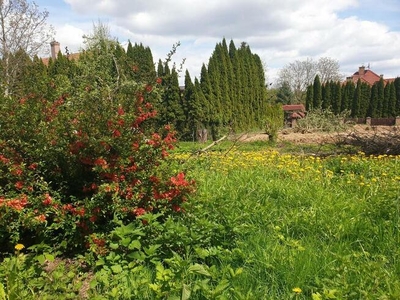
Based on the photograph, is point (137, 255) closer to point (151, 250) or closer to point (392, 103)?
point (151, 250)

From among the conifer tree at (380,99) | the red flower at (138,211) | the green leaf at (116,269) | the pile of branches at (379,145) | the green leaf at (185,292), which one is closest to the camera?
the green leaf at (185,292)

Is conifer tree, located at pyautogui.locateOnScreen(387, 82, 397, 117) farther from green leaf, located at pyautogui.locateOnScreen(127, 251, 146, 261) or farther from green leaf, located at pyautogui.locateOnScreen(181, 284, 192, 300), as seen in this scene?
green leaf, located at pyautogui.locateOnScreen(181, 284, 192, 300)

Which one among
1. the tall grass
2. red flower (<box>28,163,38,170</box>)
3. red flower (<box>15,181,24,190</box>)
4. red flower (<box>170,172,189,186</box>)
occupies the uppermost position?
red flower (<box>28,163,38,170</box>)

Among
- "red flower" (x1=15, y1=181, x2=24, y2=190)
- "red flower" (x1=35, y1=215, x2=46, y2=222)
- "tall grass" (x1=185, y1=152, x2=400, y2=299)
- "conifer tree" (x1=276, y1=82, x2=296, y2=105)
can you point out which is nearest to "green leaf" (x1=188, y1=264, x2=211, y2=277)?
"tall grass" (x1=185, y1=152, x2=400, y2=299)

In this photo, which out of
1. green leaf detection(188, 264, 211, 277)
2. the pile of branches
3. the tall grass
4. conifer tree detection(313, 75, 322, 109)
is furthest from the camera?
conifer tree detection(313, 75, 322, 109)

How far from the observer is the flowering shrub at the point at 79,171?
9.10 feet

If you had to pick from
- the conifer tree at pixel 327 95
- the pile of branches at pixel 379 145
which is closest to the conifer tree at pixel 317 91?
the conifer tree at pixel 327 95

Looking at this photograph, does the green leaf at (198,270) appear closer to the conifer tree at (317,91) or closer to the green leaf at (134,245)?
the green leaf at (134,245)

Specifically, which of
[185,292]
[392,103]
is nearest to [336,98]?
[392,103]

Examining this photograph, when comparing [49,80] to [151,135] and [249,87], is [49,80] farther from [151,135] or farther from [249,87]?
[249,87]

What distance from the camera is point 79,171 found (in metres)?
3.12

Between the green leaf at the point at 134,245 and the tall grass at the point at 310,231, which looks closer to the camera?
the tall grass at the point at 310,231

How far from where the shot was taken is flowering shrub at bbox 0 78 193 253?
9.10 ft

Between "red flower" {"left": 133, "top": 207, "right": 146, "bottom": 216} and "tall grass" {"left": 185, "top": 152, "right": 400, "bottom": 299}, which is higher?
"red flower" {"left": 133, "top": 207, "right": 146, "bottom": 216}
